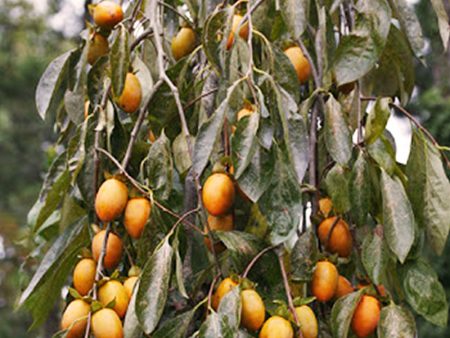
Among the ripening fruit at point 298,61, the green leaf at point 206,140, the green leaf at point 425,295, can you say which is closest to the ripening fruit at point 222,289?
the green leaf at point 206,140

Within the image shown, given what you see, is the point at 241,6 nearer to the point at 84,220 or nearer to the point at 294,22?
the point at 294,22

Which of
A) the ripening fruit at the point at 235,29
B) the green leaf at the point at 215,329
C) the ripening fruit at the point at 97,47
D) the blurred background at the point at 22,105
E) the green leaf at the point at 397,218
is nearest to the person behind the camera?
the green leaf at the point at 215,329

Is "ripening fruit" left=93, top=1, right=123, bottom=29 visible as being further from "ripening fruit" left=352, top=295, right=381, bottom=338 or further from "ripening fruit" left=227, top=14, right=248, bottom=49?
"ripening fruit" left=352, top=295, right=381, bottom=338

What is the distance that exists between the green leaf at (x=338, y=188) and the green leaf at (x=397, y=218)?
0.05 meters

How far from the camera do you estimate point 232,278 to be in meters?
0.92

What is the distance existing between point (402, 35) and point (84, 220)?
552 millimetres

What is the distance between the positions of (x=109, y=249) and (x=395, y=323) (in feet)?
1.14

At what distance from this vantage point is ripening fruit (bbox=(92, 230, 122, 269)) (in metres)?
0.99

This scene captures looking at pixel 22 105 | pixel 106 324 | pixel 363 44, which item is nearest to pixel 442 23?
pixel 363 44

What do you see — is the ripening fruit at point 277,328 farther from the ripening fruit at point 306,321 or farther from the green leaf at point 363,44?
the green leaf at point 363,44

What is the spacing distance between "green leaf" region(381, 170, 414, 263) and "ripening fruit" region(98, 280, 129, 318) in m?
0.31

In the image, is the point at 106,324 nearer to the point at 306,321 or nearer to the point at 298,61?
the point at 306,321

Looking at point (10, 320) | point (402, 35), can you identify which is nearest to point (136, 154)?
point (402, 35)

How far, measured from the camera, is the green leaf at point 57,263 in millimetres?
1125
